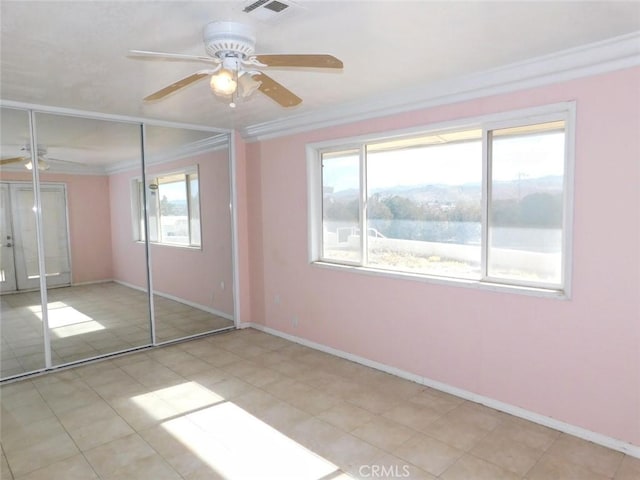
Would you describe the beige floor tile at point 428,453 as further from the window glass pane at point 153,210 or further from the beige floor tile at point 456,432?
the window glass pane at point 153,210

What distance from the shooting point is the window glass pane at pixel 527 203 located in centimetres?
271

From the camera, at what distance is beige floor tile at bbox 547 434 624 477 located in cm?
229

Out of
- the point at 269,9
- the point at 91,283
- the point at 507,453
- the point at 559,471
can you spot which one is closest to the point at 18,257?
the point at 91,283

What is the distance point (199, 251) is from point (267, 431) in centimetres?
303

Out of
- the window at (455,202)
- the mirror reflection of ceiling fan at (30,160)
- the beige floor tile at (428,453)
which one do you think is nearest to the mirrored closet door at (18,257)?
the mirror reflection of ceiling fan at (30,160)

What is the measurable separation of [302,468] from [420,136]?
2.64m

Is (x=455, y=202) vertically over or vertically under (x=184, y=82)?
under

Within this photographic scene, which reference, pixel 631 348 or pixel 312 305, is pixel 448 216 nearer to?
pixel 631 348

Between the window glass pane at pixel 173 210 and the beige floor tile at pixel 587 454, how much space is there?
432 centimetres

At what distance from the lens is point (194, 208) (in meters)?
5.22

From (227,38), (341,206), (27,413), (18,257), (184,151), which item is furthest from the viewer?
(184,151)

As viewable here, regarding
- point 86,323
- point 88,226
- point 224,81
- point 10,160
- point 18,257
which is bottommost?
point 86,323

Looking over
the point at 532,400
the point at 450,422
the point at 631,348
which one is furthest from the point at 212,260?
the point at 631,348

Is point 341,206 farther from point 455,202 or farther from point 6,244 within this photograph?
point 6,244
